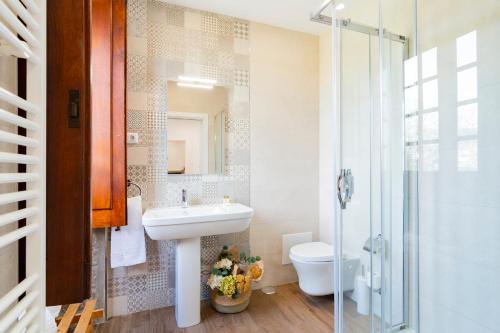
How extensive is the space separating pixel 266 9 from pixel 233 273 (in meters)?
Result: 2.28

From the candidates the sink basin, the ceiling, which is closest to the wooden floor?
the sink basin

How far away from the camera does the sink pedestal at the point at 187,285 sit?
1.96 metres

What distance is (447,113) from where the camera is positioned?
1.42 metres

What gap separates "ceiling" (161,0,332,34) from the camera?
223 centimetres

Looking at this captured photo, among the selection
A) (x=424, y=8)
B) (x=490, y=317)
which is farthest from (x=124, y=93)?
(x=490, y=317)

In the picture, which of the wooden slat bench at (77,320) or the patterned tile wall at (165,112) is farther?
the patterned tile wall at (165,112)

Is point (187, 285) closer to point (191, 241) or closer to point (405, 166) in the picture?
point (191, 241)

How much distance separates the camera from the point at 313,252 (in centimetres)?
225

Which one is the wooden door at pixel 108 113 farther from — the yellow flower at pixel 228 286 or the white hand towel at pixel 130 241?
the yellow flower at pixel 228 286

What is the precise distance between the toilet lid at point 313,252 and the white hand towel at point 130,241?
122 cm

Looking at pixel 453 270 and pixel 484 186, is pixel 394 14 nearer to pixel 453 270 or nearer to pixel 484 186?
pixel 484 186

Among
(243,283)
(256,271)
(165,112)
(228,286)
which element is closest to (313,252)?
(256,271)

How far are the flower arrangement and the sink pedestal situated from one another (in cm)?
19

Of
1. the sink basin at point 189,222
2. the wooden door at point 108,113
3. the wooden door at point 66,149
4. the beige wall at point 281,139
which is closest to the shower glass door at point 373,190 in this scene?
the sink basin at point 189,222
